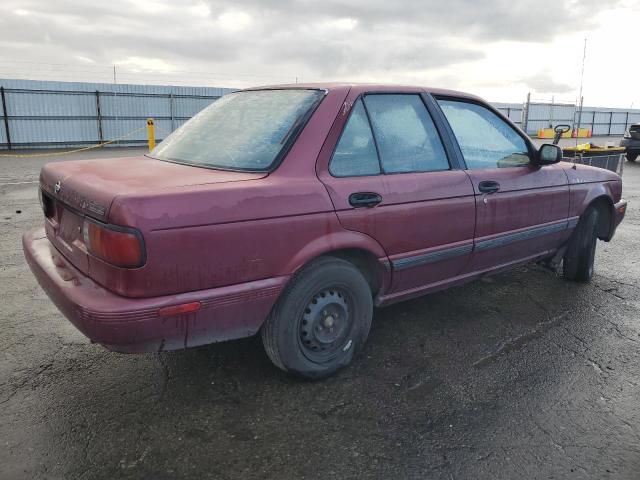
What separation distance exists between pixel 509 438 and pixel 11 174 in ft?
38.3

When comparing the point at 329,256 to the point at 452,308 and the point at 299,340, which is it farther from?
the point at 452,308

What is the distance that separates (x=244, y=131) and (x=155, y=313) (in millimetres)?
1218

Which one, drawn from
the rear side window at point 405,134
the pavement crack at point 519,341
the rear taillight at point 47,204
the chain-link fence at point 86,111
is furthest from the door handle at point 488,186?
the chain-link fence at point 86,111

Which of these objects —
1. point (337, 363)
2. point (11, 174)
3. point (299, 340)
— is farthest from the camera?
point (11, 174)

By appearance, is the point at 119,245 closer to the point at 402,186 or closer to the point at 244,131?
the point at 244,131

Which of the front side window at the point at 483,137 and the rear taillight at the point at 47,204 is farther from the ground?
the front side window at the point at 483,137

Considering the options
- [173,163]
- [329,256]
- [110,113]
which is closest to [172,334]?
[329,256]

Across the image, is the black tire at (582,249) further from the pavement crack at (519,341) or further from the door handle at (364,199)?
the door handle at (364,199)

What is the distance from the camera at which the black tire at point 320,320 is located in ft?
8.74

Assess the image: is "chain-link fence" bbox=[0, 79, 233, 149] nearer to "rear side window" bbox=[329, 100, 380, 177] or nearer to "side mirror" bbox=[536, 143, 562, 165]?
"side mirror" bbox=[536, 143, 562, 165]

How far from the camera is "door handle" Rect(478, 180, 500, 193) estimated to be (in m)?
3.45

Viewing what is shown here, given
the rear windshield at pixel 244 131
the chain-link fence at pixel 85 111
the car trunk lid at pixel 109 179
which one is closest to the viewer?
the car trunk lid at pixel 109 179

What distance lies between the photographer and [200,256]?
2311 mm

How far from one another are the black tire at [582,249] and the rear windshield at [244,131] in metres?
2.77
